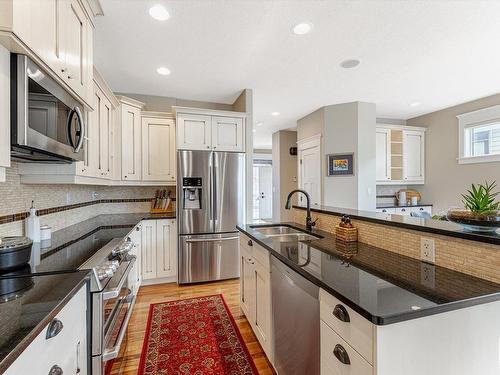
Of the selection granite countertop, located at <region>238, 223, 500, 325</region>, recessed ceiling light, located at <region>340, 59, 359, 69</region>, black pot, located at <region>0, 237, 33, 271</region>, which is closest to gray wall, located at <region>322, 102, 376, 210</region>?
recessed ceiling light, located at <region>340, 59, 359, 69</region>

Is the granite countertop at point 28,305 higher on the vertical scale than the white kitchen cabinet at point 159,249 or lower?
higher

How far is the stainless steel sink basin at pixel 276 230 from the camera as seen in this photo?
2.27m

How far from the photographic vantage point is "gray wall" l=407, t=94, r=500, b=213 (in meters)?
4.17

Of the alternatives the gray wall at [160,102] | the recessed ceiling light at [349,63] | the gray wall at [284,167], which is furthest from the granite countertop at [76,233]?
the gray wall at [284,167]

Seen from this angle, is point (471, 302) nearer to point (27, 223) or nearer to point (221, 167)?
point (27, 223)

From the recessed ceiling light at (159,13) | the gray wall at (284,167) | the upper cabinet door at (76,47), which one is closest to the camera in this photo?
the upper cabinet door at (76,47)

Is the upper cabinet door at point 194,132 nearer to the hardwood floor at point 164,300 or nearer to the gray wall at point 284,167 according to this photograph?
the hardwood floor at point 164,300

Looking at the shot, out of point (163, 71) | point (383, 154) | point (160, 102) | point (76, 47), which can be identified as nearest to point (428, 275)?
point (76, 47)

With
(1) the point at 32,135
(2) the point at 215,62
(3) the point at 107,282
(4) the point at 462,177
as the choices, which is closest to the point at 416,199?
(4) the point at 462,177

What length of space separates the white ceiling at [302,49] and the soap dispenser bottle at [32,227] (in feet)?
5.51

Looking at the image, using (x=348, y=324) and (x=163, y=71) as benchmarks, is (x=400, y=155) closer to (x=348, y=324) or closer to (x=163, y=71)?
(x=163, y=71)

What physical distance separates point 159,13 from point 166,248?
8.73 ft

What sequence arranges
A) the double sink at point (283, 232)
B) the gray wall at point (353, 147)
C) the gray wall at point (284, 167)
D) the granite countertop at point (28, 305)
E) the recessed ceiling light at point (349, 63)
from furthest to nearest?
the gray wall at point (284, 167) < the gray wall at point (353, 147) < the recessed ceiling light at point (349, 63) < the double sink at point (283, 232) < the granite countertop at point (28, 305)

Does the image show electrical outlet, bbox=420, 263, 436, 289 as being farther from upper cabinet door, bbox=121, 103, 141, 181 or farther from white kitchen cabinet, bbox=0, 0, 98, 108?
upper cabinet door, bbox=121, 103, 141, 181
